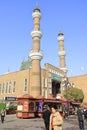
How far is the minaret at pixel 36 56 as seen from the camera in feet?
136

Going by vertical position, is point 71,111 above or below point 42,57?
below

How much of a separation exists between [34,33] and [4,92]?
603 inches

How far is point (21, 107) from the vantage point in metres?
26.3

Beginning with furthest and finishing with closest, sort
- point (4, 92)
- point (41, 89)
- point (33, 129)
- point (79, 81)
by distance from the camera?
point (79, 81) < point (4, 92) < point (41, 89) < point (33, 129)

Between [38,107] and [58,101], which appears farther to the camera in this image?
[58,101]

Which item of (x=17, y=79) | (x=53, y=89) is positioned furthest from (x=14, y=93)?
(x=53, y=89)

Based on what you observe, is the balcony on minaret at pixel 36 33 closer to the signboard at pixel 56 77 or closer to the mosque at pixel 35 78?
the mosque at pixel 35 78

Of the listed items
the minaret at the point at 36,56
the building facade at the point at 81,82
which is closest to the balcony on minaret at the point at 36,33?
the minaret at the point at 36,56

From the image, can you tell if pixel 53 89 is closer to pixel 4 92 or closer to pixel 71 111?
pixel 4 92

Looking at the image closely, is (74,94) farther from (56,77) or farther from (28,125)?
(28,125)

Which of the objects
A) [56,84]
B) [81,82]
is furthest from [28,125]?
[81,82]

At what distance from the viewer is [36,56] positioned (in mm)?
43125

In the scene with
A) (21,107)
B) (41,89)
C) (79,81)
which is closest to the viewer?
(21,107)

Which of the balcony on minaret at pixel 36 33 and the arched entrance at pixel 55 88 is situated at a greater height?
the balcony on minaret at pixel 36 33
